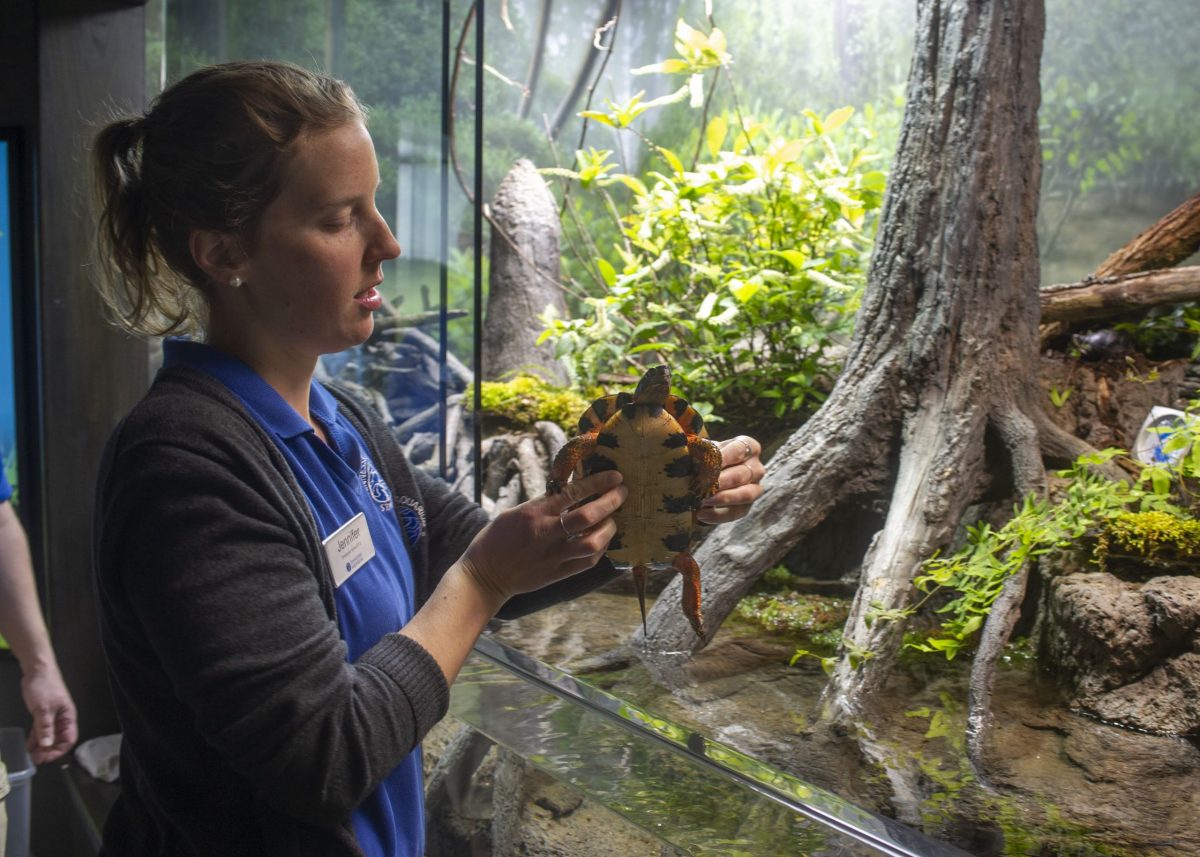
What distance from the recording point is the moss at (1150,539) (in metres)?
1.88

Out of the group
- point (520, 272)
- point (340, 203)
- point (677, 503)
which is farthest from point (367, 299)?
point (520, 272)

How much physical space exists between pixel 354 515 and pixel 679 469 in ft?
1.24

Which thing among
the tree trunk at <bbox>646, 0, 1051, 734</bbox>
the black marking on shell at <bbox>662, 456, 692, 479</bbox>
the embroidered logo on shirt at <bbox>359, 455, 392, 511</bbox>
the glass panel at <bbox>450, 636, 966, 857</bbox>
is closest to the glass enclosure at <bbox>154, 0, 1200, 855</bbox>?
the glass panel at <bbox>450, 636, 966, 857</bbox>

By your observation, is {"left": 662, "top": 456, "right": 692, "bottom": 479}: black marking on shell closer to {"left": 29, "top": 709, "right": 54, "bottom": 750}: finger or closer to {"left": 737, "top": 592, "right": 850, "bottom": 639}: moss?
{"left": 737, "top": 592, "right": 850, "bottom": 639}: moss

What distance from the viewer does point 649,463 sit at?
1.13 meters

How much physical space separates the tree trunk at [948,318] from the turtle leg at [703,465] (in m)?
1.02

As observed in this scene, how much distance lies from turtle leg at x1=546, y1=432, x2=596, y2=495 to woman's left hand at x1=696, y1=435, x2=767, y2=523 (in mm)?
159

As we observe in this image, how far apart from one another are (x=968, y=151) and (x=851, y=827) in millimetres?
1695

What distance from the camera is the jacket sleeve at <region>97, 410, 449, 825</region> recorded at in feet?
2.63

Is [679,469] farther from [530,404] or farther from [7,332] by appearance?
[530,404]

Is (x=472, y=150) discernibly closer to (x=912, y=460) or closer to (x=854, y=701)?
(x=912, y=460)

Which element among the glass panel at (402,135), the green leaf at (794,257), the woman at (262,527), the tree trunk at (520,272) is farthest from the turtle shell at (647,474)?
the tree trunk at (520,272)

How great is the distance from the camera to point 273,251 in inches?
37.8

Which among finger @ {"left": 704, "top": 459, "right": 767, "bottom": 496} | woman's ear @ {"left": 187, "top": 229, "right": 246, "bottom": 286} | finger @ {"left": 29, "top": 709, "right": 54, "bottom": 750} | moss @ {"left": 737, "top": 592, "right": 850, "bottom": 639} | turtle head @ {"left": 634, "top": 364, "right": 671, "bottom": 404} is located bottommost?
finger @ {"left": 29, "top": 709, "right": 54, "bottom": 750}
